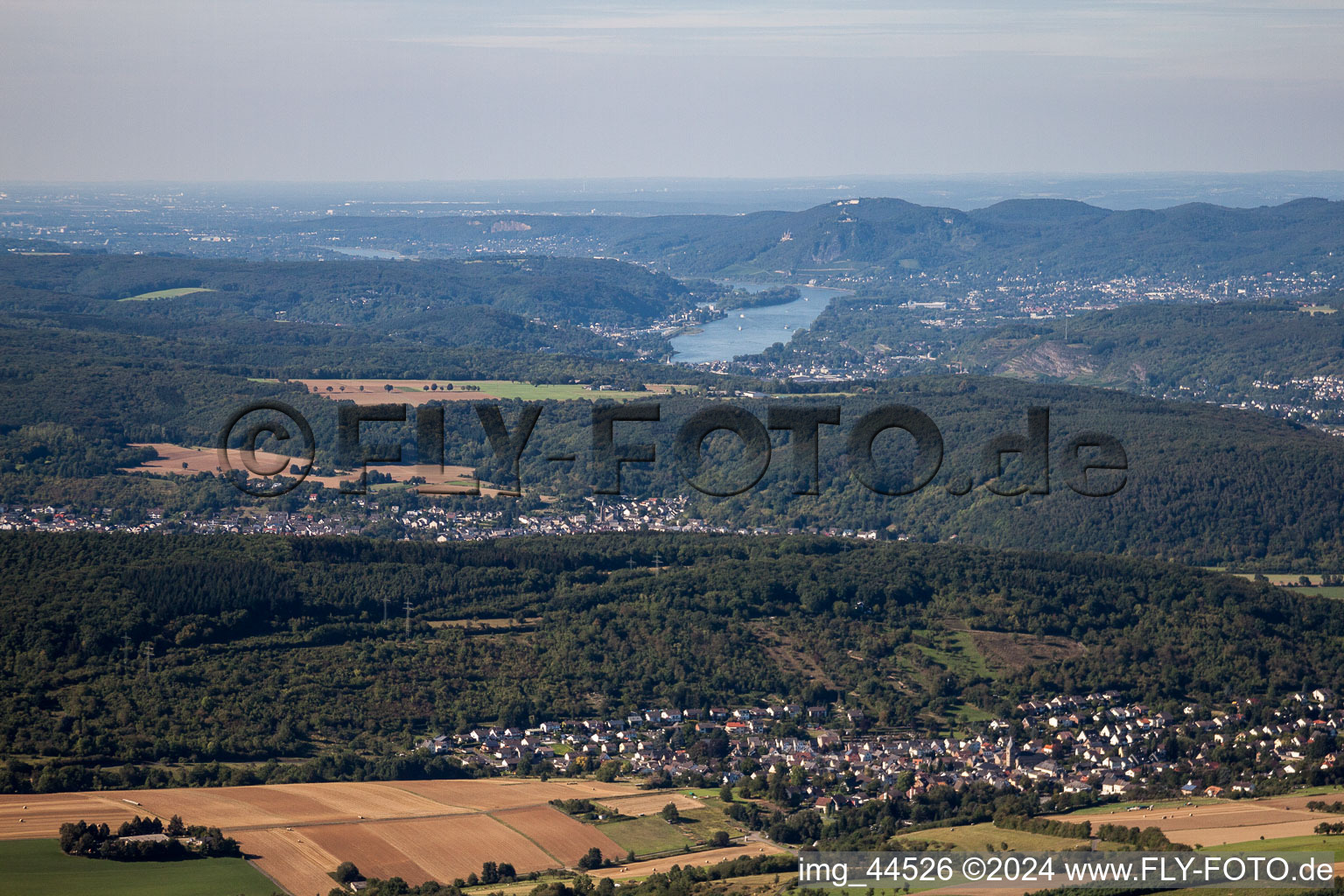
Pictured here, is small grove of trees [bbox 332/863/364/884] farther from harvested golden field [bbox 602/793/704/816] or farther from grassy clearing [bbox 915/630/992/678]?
grassy clearing [bbox 915/630/992/678]

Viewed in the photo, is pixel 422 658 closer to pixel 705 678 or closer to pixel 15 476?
pixel 705 678

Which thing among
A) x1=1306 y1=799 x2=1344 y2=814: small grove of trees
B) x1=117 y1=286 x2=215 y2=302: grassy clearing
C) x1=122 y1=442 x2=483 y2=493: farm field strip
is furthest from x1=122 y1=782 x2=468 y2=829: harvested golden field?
x1=117 y1=286 x2=215 y2=302: grassy clearing

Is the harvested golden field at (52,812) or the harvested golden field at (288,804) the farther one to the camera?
the harvested golden field at (288,804)

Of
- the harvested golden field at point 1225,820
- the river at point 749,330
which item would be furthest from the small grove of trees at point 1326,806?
the river at point 749,330

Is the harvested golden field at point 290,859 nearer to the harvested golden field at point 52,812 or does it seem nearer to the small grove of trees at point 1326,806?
the harvested golden field at point 52,812

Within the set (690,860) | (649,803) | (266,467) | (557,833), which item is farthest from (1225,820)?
(266,467)

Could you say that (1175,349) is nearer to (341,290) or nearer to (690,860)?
(341,290)
